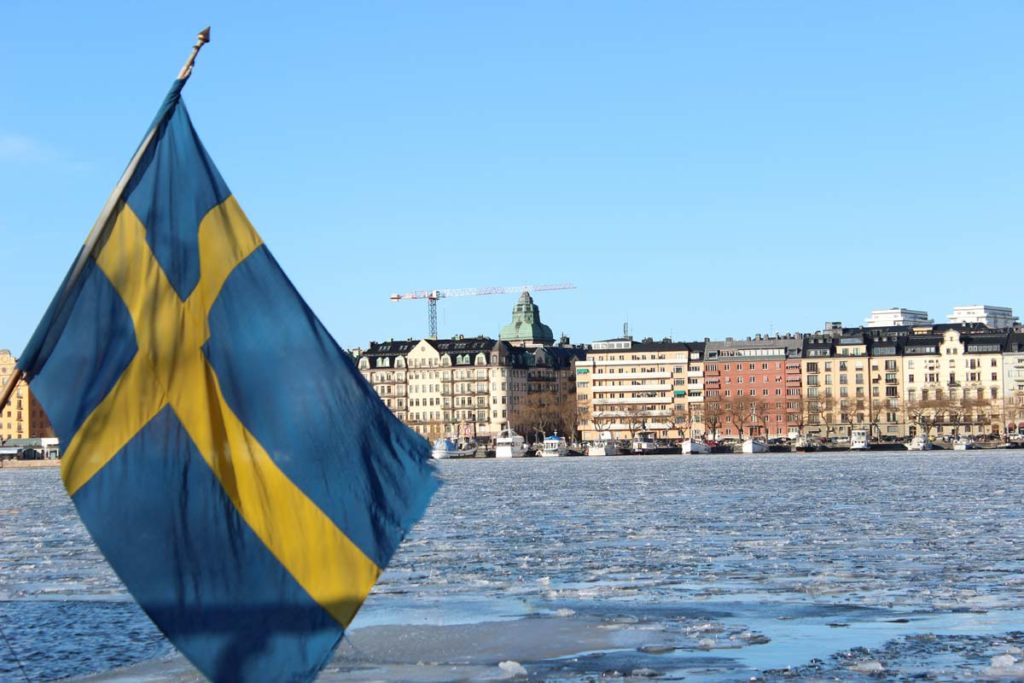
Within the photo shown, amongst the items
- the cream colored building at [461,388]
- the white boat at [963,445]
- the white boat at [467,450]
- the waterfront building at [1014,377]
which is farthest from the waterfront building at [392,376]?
the waterfront building at [1014,377]

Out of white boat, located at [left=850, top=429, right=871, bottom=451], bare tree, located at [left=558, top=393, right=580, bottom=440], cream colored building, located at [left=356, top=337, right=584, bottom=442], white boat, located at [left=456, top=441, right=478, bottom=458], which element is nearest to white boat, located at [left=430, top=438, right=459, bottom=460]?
white boat, located at [left=456, top=441, right=478, bottom=458]

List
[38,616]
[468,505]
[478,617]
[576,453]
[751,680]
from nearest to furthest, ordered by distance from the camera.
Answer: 1. [751,680]
2. [478,617]
3. [38,616]
4. [468,505]
5. [576,453]

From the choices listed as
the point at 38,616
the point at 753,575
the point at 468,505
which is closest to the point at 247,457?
the point at 38,616

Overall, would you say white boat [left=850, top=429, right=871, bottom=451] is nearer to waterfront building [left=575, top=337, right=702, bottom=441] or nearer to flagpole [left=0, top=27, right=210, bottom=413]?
waterfront building [left=575, top=337, right=702, bottom=441]

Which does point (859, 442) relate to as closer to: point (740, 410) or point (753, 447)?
point (753, 447)

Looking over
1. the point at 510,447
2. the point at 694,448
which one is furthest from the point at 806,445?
the point at 510,447

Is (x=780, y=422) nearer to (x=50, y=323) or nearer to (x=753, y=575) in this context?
(x=753, y=575)

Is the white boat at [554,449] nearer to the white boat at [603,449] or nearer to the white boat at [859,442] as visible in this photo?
the white boat at [603,449]

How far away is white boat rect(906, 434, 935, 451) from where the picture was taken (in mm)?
161250

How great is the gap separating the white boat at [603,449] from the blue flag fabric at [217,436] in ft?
495

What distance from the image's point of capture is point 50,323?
6711 mm

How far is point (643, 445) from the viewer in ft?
552

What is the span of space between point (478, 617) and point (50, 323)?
1237 cm

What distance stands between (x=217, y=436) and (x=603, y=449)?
151636mm
